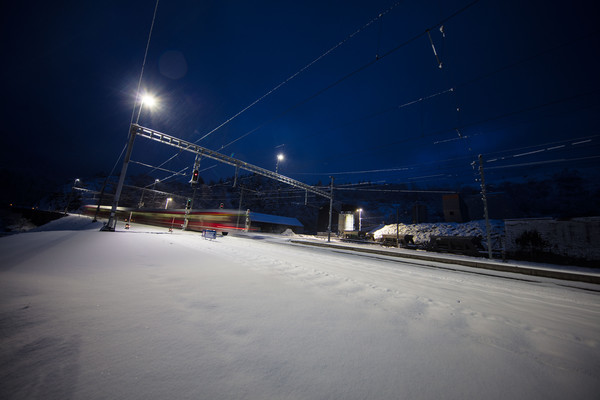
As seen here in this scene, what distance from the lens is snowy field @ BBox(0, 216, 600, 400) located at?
1.25 m

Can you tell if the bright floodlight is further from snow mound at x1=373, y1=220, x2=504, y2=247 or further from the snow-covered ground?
snow mound at x1=373, y1=220, x2=504, y2=247

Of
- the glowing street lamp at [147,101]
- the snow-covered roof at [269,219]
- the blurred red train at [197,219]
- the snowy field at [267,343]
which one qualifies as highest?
the glowing street lamp at [147,101]

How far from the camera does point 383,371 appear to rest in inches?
58.8

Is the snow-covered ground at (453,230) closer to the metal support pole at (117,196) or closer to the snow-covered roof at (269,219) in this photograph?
the snow-covered roof at (269,219)

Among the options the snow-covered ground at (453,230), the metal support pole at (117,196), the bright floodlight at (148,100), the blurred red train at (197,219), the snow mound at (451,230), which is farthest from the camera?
the blurred red train at (197,219)

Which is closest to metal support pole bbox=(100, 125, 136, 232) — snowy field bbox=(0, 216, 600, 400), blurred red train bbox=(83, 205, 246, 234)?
blurred red train bbox=(83, 205, 246, 234)

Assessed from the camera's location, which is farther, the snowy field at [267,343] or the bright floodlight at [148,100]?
the bright floodlight at [148,100]

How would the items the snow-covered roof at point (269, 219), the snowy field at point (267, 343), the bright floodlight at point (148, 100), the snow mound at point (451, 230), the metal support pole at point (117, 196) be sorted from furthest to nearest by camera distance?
the snow-covered roof at point (269, 219) < the snow mound at point (451, 230) < the bright floodlight at point (148, 100) < the metal support pole at point (117, 196) < the snowy field at point (267, 343)

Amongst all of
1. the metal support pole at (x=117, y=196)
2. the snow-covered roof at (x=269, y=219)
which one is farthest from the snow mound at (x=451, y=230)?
the metal support pole at (x=117, y=196)

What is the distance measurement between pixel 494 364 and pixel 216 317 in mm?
2583

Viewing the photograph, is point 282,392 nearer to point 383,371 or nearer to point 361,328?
point 383,371

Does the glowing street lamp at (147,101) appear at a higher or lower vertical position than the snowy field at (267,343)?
higher

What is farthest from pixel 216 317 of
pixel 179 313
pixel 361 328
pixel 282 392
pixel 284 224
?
pixel 284 224

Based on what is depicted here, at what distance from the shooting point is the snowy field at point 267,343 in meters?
1.25
